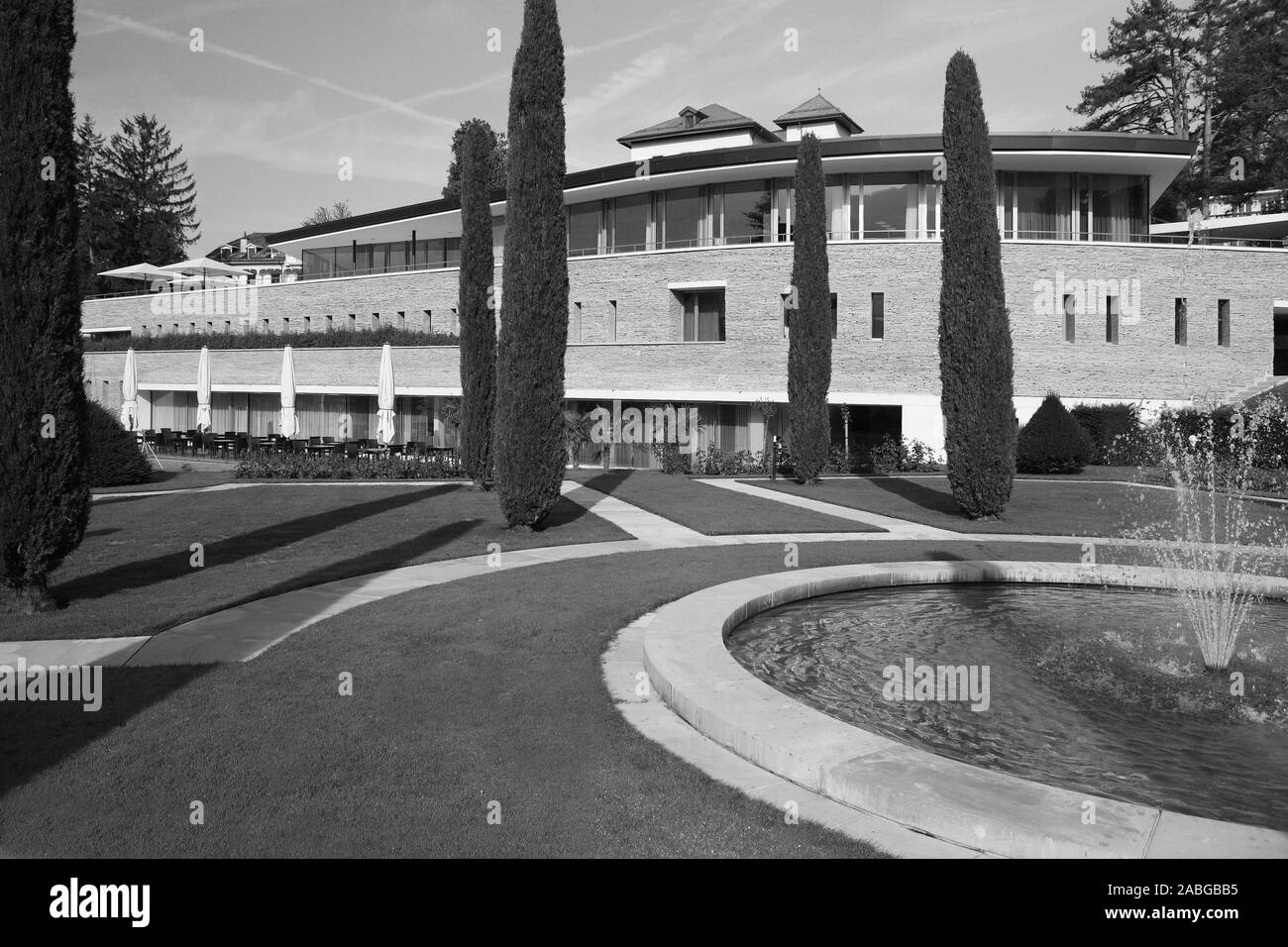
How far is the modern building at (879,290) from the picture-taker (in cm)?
3259

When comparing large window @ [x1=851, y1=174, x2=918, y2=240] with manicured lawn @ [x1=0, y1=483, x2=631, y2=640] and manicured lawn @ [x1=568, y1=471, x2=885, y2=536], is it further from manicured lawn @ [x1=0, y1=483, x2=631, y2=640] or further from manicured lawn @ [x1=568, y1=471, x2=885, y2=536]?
manicured lawn @ [x1=0, y1=483, x2=631, y2=640]

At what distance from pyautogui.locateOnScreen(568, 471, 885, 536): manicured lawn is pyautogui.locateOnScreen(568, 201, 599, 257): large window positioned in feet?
50.6

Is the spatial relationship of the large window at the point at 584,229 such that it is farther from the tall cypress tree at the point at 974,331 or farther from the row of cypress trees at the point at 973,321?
the tall cypress tree at the point at 974,331

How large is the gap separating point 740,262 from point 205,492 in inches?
802

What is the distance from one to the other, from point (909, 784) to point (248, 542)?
13820 millimetres

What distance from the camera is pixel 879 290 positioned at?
109ft

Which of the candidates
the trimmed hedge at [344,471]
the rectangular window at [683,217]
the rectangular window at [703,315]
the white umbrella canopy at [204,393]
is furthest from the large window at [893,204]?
the white umbrella canopy at [204,393]

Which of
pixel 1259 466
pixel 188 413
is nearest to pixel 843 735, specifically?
pixel 1259 466

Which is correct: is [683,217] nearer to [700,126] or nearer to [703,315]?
[703,315]

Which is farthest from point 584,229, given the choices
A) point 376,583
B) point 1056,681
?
point 1056,681

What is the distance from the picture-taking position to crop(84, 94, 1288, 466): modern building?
32.6 meters

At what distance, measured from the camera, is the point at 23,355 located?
35.6 feet

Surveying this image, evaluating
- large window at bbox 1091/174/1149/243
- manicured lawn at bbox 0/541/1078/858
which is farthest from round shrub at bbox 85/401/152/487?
large window at bbox 1091/174/1149/243

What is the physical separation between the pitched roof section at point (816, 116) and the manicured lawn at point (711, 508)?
76.2 feet
